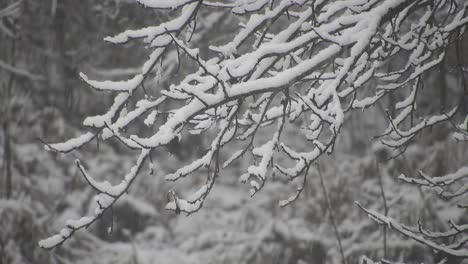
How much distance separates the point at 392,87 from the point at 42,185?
6.84m

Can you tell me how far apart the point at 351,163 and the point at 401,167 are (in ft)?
5.24

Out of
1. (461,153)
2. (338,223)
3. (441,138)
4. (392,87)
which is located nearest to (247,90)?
(392,87)

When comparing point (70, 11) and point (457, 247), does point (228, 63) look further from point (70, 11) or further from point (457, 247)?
point (70, 11)

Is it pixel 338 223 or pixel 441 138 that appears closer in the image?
pixel 338 223

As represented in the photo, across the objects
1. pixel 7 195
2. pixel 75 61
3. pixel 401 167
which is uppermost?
pixel 75 61

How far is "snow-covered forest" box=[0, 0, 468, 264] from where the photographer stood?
1.77 m

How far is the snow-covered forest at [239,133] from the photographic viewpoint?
1773 mm

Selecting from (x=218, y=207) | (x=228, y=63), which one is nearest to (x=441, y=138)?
(x=218, y=207)

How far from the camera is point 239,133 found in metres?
3.49

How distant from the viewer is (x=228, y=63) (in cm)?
173

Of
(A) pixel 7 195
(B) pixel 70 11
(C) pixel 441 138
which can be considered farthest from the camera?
(C) pixel 441 138

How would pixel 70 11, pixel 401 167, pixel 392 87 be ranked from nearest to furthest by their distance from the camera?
pixel 392 87
pixel 70 11
pixel 401 167

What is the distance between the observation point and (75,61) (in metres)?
5.48

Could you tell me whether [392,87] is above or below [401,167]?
above
